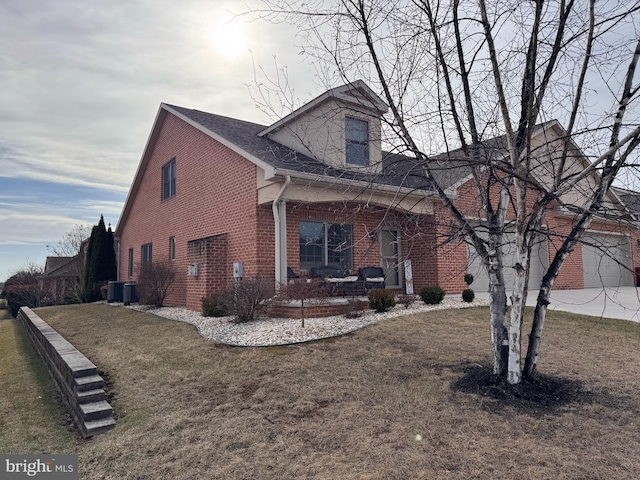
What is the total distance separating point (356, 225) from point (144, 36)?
701 centimetres

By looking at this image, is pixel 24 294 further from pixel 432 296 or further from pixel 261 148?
pixel 432 296

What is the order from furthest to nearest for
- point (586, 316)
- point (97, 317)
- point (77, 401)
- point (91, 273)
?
point (91, 273)
point (97, 317)
point (586, 316)
point (77, 401)

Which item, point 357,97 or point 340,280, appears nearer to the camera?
point 357,97

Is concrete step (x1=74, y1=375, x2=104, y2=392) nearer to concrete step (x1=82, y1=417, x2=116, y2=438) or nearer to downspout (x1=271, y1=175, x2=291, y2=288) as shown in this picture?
concrete step (x1=82, y1=417, x2=116, y2=438)

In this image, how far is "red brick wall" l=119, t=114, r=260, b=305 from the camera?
1059 cm

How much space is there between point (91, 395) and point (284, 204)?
19.0ft

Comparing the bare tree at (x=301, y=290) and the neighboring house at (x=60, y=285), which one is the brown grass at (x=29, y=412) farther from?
the neighboring house at (x=60, y=285)

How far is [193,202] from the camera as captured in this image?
44.3 ft

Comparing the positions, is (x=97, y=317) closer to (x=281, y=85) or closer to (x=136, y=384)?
(x=136, y=384)

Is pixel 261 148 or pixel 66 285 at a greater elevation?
pixel 261 148

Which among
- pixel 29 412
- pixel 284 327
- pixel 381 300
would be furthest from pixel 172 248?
pixel 29 412

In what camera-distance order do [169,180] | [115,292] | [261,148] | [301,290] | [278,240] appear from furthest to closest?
[115,292] < [169,180] < [261,148] < [278,240] < [301,290]

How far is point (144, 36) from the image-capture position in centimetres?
743

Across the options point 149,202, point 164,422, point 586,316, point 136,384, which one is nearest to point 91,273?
point 149,202
